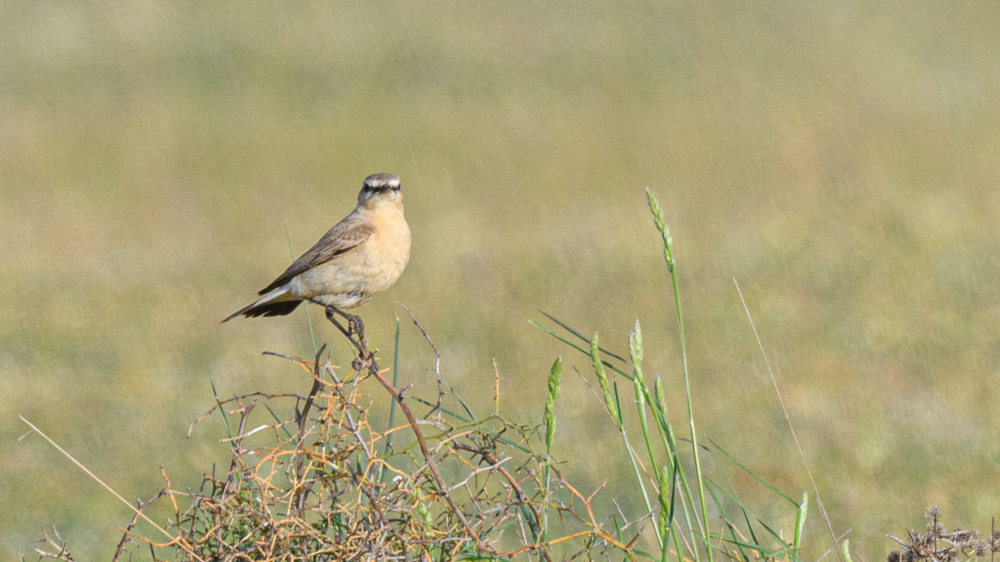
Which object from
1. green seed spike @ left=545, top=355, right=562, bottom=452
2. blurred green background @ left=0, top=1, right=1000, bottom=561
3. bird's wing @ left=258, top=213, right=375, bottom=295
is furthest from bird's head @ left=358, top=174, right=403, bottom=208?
blurred green background @ left=0, top=1, right=1000, bottom=561

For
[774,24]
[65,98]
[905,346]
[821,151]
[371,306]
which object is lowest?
[905,346]

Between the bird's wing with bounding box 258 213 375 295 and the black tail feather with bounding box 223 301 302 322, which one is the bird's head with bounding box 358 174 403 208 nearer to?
the bird's wing with bounding box 258 213 375 295

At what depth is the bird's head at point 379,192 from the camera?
3875 mm

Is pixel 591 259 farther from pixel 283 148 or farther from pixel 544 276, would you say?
pixel 283 148

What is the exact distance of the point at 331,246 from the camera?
368cm

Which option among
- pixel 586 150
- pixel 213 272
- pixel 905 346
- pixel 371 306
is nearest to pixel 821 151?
pixel 586 150

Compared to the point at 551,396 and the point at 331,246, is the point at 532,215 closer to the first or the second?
the point at 331,246

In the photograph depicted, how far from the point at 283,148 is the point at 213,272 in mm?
2551

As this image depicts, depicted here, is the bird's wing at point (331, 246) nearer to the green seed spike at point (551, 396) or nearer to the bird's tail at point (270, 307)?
the bird's tail at point (270, 307)

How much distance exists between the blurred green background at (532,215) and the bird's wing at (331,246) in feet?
9.17

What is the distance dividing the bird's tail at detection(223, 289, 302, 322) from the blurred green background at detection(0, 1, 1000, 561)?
2.71 metres

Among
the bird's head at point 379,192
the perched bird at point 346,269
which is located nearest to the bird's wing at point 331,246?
the perched bird at point 346,269

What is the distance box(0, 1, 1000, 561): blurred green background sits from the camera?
7.31m

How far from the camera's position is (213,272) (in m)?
10.2
